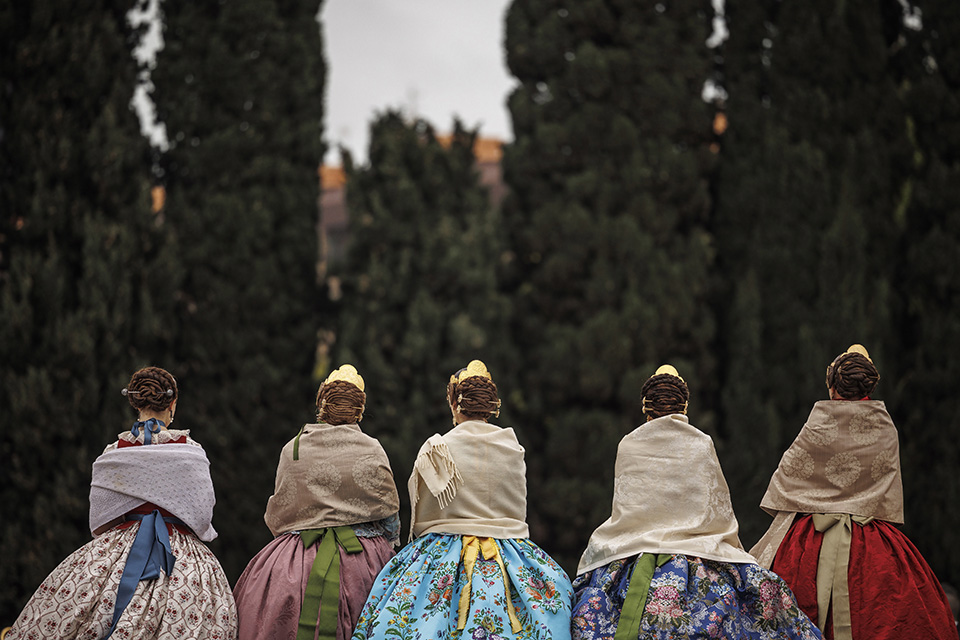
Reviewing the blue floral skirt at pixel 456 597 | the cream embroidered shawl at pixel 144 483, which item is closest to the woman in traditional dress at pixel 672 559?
the blue floral skirt at pixel 456 597

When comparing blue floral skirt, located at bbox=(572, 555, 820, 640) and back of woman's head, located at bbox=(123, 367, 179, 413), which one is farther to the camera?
back of woman's head, located at bbox=(123, 367, 179, 413)

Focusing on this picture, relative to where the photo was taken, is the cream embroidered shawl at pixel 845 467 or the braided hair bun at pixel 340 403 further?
the braided hair bun at pixel 340 403

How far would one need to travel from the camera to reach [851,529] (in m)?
4.52

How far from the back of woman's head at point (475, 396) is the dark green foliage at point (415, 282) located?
134 inches

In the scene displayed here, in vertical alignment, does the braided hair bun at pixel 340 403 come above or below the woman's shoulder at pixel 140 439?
above

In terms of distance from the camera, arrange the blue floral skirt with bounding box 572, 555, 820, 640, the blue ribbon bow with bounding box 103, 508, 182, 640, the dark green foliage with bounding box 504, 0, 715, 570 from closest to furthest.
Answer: the blue floral skirt with bounding box 572, 555, 820, 640
the blue ribbon bow with bounding box 103, 508, 182, 640
the dark green foliage with bounding box 504, 0, 715, 570

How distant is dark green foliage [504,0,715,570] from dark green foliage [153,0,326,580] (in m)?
1.91

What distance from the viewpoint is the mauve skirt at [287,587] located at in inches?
177

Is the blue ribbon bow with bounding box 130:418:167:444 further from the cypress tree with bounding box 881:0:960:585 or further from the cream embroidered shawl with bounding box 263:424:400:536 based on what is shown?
the cypress tree with bounding box 881:0:960:585

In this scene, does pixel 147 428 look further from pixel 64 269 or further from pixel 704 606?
pixel 64 269

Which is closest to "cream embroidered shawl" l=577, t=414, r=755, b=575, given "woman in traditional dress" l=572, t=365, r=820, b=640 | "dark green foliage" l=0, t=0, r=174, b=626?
"woman in traditional dress" l=572, t=365, r=820, b=640

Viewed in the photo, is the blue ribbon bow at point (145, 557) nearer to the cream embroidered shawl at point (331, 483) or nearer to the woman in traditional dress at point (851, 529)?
the cream embroidered shawl at point (331, 483)

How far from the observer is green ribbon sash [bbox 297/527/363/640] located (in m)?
4.45

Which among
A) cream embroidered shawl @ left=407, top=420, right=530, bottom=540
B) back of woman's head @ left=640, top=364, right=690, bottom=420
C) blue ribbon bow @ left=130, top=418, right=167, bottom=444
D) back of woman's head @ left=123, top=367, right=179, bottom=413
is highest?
back of woman's head @ left=123, top=367, right=179, bottom=413
